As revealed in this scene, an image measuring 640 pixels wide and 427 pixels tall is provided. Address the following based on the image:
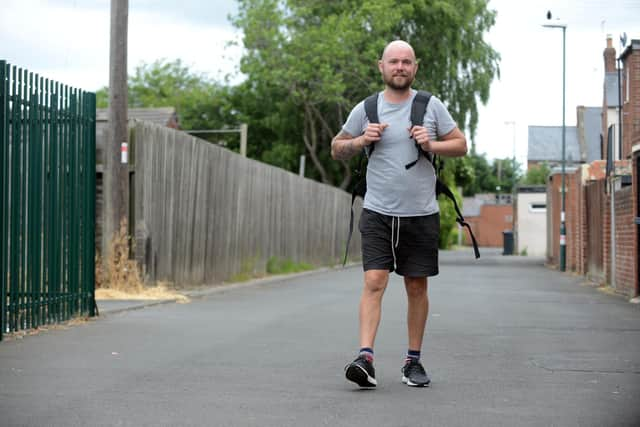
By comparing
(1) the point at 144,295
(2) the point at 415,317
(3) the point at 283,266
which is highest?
(2) the point at 415,317

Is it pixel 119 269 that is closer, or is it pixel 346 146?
pixel 346 146

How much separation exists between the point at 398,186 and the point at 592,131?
73302 millimetres

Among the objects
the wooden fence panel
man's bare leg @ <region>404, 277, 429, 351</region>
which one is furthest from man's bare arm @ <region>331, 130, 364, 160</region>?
the wooden fence panel

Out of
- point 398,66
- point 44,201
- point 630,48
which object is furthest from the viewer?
point 630,48

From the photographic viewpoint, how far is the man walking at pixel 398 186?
614cm

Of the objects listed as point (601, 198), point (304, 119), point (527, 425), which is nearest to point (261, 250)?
point (601, 198)

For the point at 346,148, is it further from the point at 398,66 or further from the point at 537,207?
the point at 537,207

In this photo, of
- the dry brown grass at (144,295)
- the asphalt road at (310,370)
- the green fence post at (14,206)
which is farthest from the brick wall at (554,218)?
the green fence post at (14,206)

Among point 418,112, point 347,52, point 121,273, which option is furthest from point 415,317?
point 347,52

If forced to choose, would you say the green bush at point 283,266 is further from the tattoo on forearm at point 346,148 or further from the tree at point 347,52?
the tattoo on forearm at point 346,148

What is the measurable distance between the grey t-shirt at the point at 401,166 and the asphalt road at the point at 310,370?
3.36 feet

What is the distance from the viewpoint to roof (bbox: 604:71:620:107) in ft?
162

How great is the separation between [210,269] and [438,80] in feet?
73.9

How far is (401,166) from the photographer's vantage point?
242 inches
